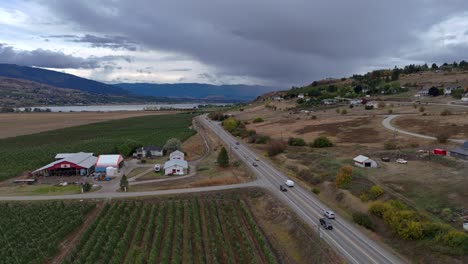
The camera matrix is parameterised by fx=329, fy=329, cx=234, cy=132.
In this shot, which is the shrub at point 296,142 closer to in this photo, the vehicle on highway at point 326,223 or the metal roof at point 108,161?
the metal roof at point 108,161

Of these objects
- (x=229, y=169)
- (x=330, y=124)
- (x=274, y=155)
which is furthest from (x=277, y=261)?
(x=330, y=124)

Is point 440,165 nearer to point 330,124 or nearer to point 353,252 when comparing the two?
point 353,252

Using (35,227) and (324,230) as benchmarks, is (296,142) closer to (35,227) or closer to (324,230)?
(324,230)

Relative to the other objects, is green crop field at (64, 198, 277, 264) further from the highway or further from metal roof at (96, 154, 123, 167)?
metal roof at (96, 154, 123, 167)

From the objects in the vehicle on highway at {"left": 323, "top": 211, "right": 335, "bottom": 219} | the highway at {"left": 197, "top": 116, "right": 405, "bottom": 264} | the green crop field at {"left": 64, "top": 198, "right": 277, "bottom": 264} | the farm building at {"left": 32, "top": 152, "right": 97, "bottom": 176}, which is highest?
the farm building at {"left": 32, "top": 152, "right": 97, "bottom": 176}

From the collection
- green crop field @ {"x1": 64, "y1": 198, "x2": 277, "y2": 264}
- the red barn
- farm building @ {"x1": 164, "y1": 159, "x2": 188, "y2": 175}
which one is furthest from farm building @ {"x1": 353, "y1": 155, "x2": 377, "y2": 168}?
farm building @ {"x1": 164, "y1": 159, "x2": 188, "y2": 175}

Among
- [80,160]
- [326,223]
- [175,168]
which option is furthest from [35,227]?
[326,223]
